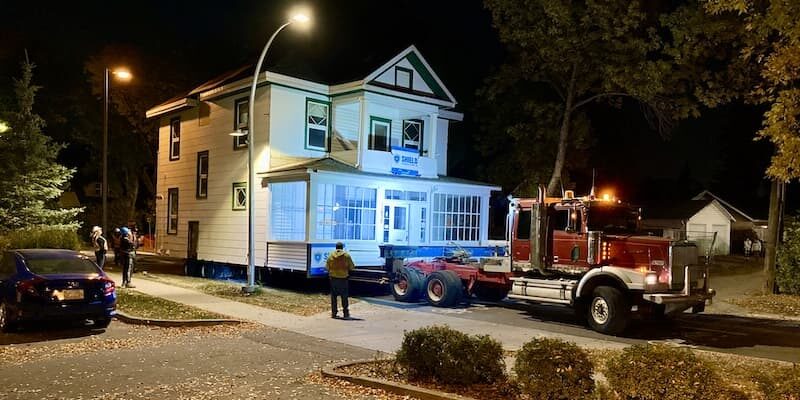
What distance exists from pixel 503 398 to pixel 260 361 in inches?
155

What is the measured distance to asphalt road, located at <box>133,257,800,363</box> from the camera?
12.4 metres

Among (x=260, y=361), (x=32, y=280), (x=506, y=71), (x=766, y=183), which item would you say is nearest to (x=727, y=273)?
(x=506, y=71)

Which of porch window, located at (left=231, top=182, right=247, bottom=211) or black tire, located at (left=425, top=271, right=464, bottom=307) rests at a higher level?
→ porch window, located at (left=231, top=182, right=247, bottom=211)

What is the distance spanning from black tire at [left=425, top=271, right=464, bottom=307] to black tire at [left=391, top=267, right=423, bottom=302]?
419 millimetres

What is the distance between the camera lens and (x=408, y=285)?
1734cm

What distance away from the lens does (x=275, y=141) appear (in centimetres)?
2145

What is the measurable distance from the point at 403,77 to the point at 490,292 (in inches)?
350

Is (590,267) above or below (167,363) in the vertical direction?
above

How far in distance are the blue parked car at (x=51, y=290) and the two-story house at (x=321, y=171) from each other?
25.5 ft

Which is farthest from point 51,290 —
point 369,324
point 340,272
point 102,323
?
point 369,324

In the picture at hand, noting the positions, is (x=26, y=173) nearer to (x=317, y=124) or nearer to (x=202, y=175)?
(x=202, y=175)

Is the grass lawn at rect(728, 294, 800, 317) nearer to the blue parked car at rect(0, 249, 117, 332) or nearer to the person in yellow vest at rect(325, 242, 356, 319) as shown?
the person in yellow vest at rect(325, 242, 356, 319)

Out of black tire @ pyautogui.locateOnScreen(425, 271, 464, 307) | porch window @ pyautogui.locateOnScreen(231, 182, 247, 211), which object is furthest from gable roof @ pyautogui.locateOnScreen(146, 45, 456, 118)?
black tire @ pyautogui.locateOnScreen(425, 271, 464, 307)

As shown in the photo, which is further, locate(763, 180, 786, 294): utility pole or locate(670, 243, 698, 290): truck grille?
locate(763, 180, 786, 294): utility pole
